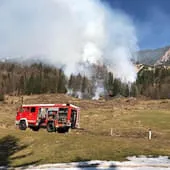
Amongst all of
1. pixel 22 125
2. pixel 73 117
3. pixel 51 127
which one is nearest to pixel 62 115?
pixel 73 117

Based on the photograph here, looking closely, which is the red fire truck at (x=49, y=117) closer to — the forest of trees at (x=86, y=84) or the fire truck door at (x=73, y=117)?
the fire truck door at (x=73, y=117)

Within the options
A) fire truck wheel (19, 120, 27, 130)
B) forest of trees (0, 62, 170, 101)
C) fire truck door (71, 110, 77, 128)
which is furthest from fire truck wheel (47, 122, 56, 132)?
forest of trees (0, 62, 170, 101)

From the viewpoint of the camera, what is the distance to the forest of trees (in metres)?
159

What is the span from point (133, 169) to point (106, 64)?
156m

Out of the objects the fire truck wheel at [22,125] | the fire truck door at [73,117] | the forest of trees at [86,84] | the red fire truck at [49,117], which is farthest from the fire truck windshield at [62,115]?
the forest of trees at [86,84]

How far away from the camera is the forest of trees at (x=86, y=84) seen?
159000mm

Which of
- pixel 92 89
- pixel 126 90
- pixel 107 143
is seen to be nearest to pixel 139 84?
pixel 126 90

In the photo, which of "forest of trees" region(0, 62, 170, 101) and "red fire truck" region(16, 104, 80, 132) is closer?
"red fire truck" region(16, 104, 80, 132)

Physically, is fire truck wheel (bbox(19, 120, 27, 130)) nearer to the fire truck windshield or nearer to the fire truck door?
the fire truck windshield

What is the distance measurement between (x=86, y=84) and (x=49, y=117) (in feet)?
385

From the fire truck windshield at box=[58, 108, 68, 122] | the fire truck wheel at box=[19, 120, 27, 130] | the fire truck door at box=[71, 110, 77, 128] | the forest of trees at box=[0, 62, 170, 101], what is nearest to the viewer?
the fire truck windshield at box=[58, 108, 68, 122]

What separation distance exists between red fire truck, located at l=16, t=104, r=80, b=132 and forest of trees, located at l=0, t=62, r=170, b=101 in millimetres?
106814

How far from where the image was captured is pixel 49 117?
4247cm

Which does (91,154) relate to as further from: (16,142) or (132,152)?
(16,142)
